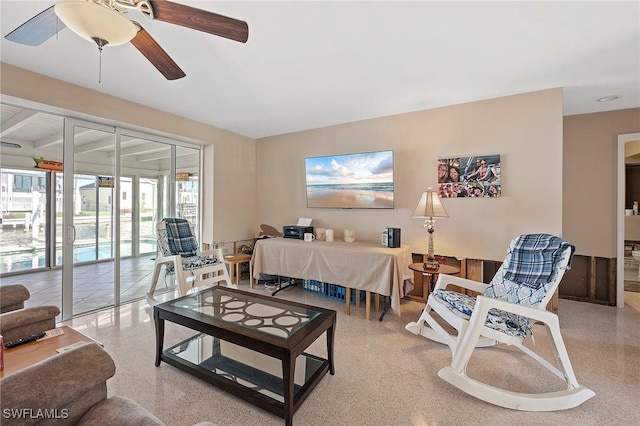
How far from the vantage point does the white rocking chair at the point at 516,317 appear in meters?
1.70

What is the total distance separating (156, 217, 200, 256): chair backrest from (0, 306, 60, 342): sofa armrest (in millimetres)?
1784

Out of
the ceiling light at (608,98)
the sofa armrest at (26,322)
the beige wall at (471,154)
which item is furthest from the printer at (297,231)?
the ceiling light at (608,98)

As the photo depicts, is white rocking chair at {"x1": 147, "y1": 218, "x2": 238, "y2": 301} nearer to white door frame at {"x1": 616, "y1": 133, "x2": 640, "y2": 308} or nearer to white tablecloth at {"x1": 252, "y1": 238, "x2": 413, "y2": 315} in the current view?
white tablecloth at {"x1": 252, "y1": 238, "x2": 413, "y2": 315}

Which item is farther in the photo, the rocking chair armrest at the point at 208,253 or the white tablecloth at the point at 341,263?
the rocking chair armrest at the point at 208,253

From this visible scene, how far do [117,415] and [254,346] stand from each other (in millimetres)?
796

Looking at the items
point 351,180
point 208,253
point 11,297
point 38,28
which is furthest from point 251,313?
point 351,180

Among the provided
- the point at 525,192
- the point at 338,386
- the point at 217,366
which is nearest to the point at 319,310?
the point at 338,386

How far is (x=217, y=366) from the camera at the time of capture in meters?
1.96

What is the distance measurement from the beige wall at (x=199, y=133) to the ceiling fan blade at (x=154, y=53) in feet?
5.15

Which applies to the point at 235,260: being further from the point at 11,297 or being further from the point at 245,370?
the point at 11,297

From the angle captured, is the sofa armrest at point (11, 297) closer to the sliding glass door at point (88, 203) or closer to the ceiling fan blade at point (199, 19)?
the sliding glass door at point (88, 203)

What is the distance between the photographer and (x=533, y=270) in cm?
209

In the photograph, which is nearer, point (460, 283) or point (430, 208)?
point (460, 283)

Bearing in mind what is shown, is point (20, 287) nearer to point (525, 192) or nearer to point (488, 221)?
point (488, 221)
